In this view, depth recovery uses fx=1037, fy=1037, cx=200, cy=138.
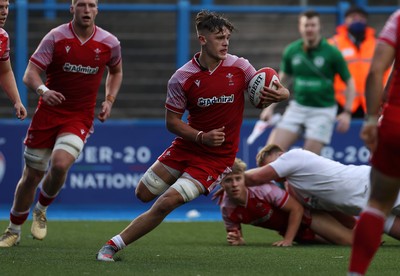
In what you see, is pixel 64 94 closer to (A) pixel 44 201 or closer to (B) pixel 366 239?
(A) pixel 44 201

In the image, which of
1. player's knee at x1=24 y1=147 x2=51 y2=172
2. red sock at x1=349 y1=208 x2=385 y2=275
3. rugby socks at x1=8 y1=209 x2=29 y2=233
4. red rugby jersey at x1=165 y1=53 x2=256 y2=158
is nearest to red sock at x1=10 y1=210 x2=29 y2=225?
rugby socks at x1=8 y1=209 x2=29 y2=233

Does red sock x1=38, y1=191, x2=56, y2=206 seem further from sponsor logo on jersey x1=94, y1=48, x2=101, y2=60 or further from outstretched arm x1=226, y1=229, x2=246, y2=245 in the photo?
outstretched arm x1=226, y1=229, x2=246, y2=245

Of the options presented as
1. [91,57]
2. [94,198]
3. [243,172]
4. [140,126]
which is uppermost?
[91,57]

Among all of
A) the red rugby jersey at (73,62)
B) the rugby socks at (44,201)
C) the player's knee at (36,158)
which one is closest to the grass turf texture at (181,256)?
the rugby socks at (44,201)

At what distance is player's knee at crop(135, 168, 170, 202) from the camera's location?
800cm

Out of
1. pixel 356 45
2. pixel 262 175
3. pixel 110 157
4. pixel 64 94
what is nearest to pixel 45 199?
pixel 64 94

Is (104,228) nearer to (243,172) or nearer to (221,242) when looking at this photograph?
(221,242)

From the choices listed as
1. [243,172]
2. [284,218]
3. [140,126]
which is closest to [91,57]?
[243,172]

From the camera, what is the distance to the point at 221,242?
9891 mm

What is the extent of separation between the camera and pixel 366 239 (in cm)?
575

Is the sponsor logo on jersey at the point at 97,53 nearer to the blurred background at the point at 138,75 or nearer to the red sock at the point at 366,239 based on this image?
the red sock at the point at 366,239

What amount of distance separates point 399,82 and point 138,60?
10524 millimetres

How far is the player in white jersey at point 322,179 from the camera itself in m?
9.07

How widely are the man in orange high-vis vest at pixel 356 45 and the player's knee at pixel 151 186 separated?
7760 millimetres
